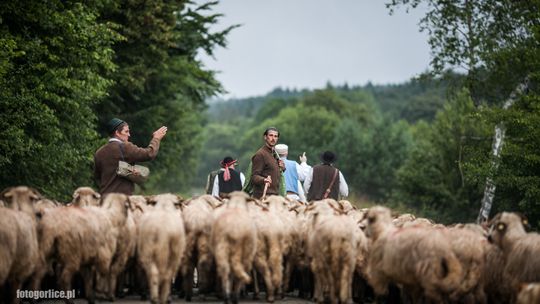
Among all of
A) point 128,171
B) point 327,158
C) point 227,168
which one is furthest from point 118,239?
point 327,158

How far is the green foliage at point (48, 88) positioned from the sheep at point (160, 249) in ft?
40.2

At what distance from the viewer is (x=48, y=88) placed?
29781 mm

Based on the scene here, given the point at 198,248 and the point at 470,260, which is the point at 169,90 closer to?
the point at 198,248

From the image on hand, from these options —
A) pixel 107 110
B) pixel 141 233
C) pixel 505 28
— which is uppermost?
pixel 505 28

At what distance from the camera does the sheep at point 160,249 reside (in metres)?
15.0

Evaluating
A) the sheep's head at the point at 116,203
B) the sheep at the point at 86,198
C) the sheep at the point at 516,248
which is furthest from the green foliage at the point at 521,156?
the sheep's head at the point at 116,203

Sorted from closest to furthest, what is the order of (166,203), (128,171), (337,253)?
(337,253) → (166,203) → (128,171)

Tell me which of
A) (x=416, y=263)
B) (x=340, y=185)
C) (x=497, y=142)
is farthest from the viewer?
(x=497, y=142)

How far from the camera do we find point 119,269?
16.4 m

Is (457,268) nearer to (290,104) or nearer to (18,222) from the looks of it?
(18,222)

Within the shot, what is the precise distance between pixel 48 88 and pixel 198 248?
47.2 feet

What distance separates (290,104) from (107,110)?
497ft

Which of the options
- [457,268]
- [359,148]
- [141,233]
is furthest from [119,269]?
[359,148]

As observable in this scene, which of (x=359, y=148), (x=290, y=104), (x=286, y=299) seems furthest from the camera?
(x=290, y=104)
